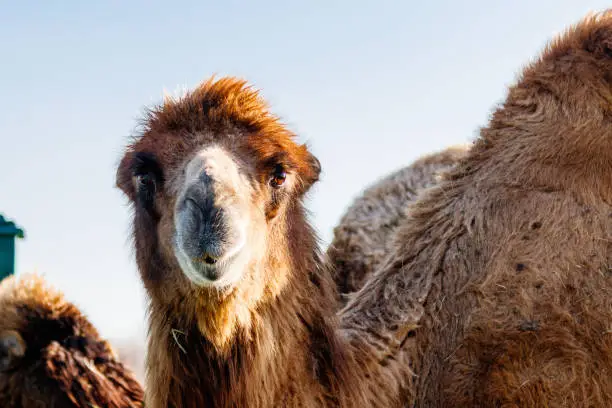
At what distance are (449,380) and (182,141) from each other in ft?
5.39

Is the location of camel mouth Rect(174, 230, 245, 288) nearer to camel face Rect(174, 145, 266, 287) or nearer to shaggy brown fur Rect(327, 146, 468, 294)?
camel face Rect(174, 145, 266, 287)

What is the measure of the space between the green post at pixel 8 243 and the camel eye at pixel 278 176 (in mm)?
2612

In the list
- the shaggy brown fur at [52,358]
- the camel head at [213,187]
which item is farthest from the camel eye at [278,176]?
the shaggy brown fur at [52,358]

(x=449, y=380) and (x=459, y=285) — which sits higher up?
(x=459, y=285)

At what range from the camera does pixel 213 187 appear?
123 inches

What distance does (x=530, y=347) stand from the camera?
3.92 metres

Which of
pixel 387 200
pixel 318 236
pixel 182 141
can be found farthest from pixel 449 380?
pixel 387 200

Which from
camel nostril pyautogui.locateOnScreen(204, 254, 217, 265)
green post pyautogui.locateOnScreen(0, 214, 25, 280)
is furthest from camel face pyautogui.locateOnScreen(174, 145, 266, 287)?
green post pyautogui.locateOnScreen(0, 214, 25, 280)

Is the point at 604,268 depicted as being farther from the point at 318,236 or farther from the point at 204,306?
the point at 204,306

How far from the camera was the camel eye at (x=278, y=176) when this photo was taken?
3676 millimetres

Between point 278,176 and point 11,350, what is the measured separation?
2770mm

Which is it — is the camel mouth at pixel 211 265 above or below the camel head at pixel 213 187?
below

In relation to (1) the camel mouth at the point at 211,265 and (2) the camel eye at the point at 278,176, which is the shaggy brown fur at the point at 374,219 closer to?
(2) the camel eye at the point at 278,176

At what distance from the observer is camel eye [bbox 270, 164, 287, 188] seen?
3676 mm
